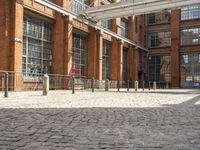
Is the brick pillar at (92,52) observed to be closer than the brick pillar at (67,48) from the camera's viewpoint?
No

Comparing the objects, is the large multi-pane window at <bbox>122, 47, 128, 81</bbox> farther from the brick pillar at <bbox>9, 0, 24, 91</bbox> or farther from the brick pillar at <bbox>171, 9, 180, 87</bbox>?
the brick pillar at <bbox>9, 0, 24, 91</bbox>

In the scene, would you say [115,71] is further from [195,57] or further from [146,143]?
[146,143]

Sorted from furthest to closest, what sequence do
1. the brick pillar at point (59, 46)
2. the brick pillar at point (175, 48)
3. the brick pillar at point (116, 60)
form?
the brick pillar at point (175, 48), the brick pillar at point (116, 60), the brick pillar at point (59, 46)

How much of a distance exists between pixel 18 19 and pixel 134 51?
23341 millimetres

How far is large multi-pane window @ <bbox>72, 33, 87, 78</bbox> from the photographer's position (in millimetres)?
26902

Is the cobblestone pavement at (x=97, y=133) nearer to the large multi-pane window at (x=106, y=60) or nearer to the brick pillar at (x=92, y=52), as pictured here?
the brick pillar at (x=92, y=52)

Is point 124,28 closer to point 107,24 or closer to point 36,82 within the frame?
point 107,24

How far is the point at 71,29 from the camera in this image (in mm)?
24812

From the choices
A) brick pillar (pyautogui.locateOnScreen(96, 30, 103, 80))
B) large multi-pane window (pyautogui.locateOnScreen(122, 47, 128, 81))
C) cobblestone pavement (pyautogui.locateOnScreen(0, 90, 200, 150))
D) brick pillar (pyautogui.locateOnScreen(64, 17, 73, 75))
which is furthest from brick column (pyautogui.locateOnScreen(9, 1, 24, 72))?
large multi-pane window (pyautogui.locateOnScreen(122, 47, 128, 81))

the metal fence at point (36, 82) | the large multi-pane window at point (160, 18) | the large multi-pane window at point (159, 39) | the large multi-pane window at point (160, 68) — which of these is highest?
the large multi-pane window at point (160, 18)

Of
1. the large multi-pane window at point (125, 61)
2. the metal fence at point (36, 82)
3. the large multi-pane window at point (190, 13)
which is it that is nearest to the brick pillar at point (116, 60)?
→ the large multi-pane window at point (125, 61)

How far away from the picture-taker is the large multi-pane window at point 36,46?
2097cm

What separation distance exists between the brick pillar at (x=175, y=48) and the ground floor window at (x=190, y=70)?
0.95 meters

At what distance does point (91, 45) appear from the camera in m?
29.3
